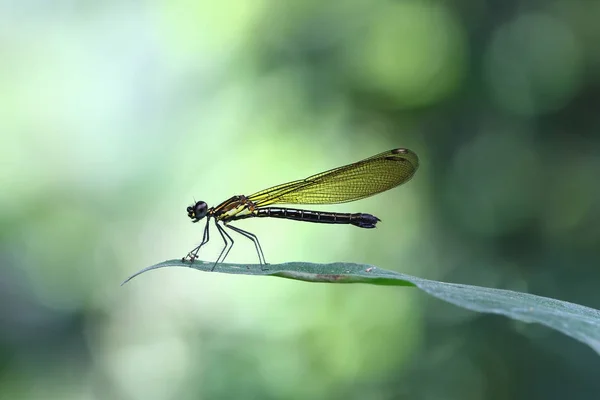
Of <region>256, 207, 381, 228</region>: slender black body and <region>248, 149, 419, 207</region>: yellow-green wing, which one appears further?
<region>248, 149, 419, 207</region>: yellow-green wing

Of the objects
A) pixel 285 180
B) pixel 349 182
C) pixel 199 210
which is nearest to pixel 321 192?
pixel 349 182

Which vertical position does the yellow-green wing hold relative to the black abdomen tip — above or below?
above

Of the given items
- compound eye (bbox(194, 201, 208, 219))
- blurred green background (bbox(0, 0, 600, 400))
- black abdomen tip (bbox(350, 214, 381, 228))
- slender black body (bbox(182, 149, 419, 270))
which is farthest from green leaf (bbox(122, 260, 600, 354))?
blurred green background (bbox(0, 0, 600, 400))

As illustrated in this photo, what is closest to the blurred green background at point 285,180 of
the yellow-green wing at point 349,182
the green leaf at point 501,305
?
the yellow-green wing at point 349,182

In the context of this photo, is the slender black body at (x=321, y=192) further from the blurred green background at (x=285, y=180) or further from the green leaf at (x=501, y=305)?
the blurred green background at (x=285, y=180)

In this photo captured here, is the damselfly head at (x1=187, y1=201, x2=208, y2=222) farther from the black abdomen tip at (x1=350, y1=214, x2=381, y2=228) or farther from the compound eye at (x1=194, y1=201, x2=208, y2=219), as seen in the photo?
the black abdomen tip at (x1=350, y1=214, x2=381, y2=228)

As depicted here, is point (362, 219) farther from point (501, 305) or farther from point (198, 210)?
point (501, 305)
